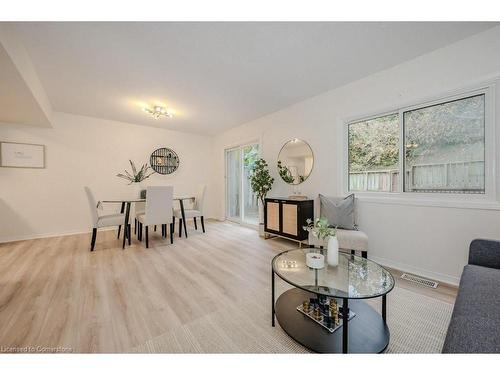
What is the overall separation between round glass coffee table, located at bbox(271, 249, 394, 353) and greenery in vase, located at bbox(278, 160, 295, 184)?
6.90ft

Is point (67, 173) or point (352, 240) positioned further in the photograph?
point (67, 173)

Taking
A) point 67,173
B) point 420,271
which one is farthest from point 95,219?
point 420,271

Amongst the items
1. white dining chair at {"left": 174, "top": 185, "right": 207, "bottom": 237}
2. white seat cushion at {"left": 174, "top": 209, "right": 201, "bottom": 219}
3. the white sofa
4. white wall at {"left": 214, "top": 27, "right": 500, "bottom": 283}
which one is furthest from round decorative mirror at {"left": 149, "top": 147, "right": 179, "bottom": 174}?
the white sofa

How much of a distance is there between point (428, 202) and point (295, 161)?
1895 mm

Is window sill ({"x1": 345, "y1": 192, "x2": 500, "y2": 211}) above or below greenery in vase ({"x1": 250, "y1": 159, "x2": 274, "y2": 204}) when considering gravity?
below

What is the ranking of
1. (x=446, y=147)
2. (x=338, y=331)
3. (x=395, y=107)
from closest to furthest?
(x=338, y=331)
(x=446, y=147)
(x=395, y=107)

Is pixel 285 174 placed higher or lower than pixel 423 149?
lower

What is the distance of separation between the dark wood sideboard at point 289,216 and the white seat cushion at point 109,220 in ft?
7.97

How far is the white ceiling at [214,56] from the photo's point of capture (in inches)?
71.9

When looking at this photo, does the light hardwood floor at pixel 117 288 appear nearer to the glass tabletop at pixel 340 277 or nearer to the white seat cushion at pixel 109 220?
the white seat cushion at pixel 109 220

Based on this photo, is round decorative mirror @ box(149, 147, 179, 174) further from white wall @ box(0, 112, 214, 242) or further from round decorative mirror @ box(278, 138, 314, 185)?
round decorative mirror @ box(278, 138, 314, 185)

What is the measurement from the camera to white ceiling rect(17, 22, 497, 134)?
5.99ft

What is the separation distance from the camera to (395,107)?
8.02ft

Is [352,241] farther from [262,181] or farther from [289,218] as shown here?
[262,181]
